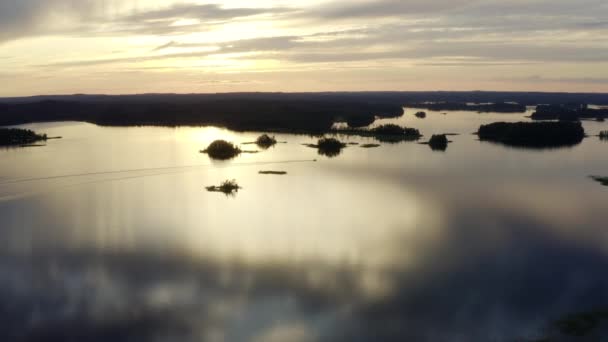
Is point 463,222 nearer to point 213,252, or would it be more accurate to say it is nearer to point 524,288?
point 524,288

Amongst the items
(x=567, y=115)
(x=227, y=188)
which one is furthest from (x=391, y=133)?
(x=567, y=115)

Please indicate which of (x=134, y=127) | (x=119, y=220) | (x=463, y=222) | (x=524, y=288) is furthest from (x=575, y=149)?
(x=134, y=127)

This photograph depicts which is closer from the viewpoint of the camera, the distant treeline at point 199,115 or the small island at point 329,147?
the small island at point 329,147

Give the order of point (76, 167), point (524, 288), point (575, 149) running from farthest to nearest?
point (575, 149), point (76, 167), point (524, 288)

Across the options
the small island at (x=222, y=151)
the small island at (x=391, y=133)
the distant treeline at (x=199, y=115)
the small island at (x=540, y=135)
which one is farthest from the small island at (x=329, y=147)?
the distant treeline at (x=199, y=115)

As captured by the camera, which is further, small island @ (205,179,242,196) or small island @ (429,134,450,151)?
small island @ (429,134,450,151)

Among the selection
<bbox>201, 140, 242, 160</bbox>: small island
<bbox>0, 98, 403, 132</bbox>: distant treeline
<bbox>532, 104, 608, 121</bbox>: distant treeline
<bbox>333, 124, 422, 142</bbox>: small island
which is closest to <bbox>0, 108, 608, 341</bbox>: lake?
<bbox>201, 140, 242, 160</bbox>: small island

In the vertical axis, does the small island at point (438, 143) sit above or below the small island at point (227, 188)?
above

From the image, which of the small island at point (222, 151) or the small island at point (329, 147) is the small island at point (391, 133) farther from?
the small island at point (222, 151)

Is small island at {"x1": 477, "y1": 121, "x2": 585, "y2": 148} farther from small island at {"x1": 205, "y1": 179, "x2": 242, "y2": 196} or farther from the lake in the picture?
small island at {"x1": 205, "y1": 179, "x2": 242, "y2": 196}
